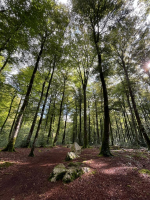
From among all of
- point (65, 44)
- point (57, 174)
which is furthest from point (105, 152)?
point (65, 44)

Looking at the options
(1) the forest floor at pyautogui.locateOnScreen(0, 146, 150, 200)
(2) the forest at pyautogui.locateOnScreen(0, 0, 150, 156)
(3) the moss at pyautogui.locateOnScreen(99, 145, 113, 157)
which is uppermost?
(2) the forest at pyautogui.locateOnScreen(0, 0, 150, 156)

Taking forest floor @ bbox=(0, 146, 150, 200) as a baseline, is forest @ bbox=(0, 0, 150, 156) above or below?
above

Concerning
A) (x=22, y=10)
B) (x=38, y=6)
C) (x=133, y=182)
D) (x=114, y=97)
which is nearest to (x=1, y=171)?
(x=133, y=182)

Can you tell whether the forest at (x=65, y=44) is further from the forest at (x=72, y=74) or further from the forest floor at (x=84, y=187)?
the forest floor at (x=84, y=187)

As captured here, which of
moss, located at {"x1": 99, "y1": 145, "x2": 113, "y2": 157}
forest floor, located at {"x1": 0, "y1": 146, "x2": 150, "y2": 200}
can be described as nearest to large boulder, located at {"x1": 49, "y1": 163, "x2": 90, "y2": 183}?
forest floor, located at {"x1": 0, "y1": 146, "x2": 150, "y2": 200}

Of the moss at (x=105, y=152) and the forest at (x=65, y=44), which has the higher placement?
the forest at (x=65, y=44)

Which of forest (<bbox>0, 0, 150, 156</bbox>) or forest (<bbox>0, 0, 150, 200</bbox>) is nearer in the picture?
forest (<bbox>0, 0, 150, 200</bbox>)

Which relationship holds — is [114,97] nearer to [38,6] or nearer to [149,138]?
[149,138]

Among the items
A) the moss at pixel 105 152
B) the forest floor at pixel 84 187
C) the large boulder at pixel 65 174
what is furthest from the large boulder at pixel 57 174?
the moss at pixel 105 152

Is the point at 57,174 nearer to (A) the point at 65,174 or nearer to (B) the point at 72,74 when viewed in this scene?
(A) the point at 65,174

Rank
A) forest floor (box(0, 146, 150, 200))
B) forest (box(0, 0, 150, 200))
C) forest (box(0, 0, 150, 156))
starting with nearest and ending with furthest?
forest floor (box(0, 146, 150, 200))
forest (box(0, 0, 150, 200))
forest (box(0, 0, 150, 156))

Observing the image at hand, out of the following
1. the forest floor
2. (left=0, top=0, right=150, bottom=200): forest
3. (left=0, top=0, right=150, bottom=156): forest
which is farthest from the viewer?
(left=0, top=0, right=150, bottom=156): forest

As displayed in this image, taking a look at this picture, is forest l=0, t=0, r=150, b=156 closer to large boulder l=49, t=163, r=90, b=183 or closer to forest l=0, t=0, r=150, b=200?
forest l=0, t=0, r=150, b=200

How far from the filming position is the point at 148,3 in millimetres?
7262
